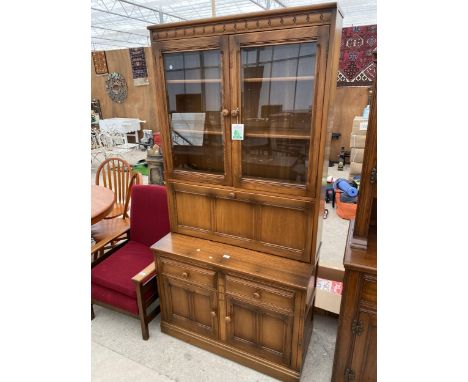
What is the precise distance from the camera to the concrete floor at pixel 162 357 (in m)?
1.82

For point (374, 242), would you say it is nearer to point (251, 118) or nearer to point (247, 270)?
point (247, 270)

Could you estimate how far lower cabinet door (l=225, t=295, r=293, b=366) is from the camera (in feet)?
5.44

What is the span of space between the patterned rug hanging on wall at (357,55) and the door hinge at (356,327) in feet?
16.6

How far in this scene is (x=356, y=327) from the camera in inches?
57.0

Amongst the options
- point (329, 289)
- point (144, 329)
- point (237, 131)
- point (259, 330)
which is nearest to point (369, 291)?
point (259, 330)

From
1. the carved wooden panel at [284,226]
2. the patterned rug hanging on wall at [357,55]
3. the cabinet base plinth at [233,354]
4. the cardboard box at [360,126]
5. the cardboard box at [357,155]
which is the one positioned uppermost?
the patterned rug hanging on wall at [357,55]

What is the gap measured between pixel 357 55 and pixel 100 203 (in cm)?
533

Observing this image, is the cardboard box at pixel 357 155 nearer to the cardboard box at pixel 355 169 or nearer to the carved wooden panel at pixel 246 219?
the cardboard box at pixel 355 169

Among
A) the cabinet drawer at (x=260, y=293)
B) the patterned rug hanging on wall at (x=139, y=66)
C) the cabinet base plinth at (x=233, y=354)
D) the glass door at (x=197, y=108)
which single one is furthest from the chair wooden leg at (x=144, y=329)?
the patterned rug hanging on wall at (x=139, y=66)

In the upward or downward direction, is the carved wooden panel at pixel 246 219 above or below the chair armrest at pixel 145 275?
above

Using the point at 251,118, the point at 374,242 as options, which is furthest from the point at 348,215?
the point at 251,118

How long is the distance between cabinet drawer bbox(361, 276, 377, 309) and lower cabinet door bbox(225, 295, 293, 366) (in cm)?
42

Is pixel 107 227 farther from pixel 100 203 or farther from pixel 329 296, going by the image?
pixel 329 296
